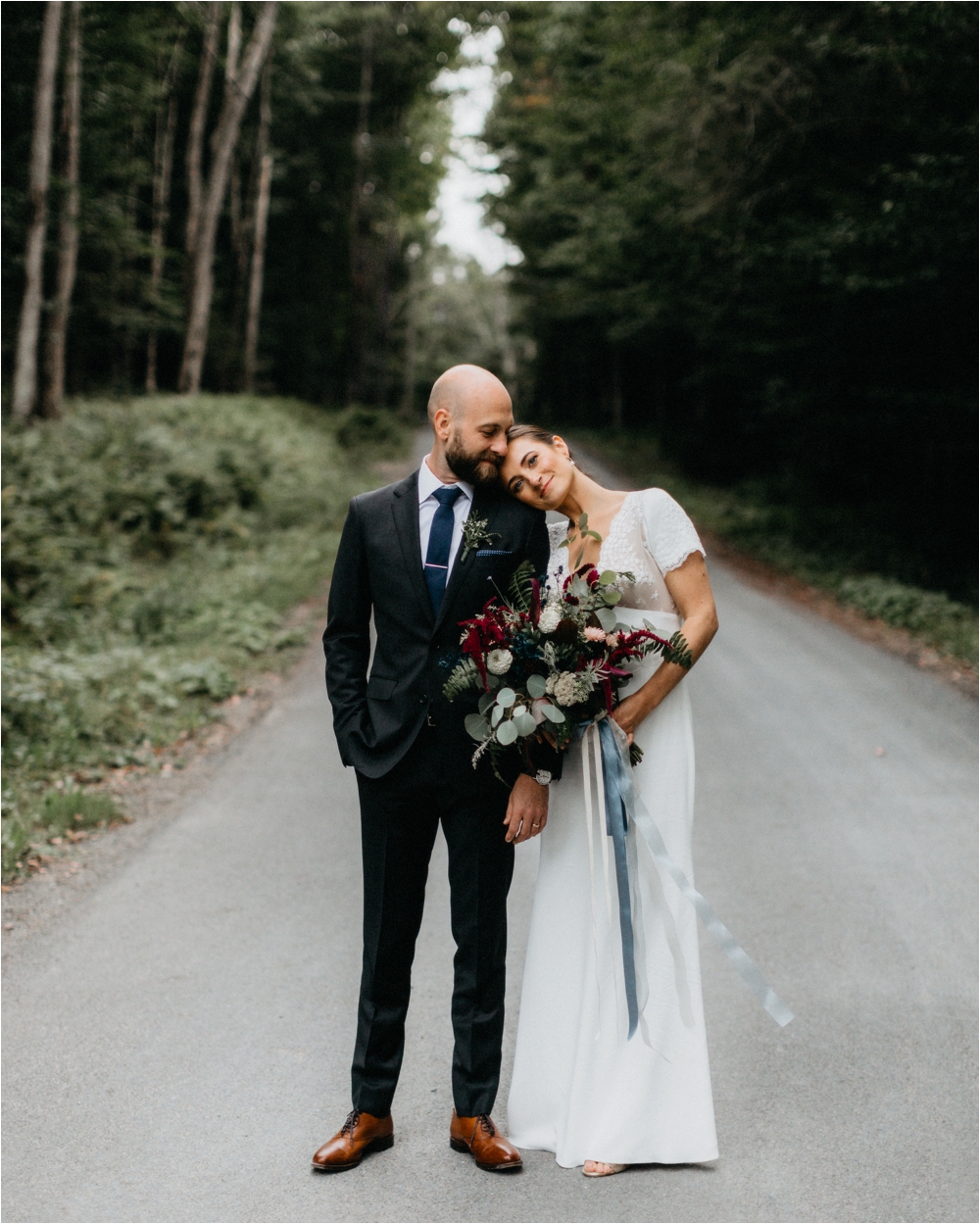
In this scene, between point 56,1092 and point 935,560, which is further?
point 935,560

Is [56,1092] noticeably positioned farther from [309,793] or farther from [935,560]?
[935,560]

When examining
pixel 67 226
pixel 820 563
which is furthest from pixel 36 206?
pixel 820 563

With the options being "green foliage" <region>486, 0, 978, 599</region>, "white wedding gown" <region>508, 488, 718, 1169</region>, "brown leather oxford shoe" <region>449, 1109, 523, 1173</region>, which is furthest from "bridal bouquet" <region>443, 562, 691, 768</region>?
"green foliage" <region>486, 0, 978, 599</region>

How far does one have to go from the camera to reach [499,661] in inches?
102

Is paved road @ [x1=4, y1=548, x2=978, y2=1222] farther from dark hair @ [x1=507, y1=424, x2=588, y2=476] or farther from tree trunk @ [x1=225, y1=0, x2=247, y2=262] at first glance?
tree trunk @ [x1=225, y1=0, x2=247, y2=262]

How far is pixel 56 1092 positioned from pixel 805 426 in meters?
17.6

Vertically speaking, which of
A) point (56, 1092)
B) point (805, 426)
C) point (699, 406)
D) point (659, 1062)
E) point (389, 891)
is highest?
point (699, 406)

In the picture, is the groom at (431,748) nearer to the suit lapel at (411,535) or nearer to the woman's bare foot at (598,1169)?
the suit lapel at (411,535)

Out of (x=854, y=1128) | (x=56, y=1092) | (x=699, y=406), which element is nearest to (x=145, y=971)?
(x=56, y=1092)

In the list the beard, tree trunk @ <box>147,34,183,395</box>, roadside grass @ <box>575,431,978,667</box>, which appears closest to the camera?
the beard

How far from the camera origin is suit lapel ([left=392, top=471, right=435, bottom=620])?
2.81 meters

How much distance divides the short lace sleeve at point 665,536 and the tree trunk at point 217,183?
21180 millimetres

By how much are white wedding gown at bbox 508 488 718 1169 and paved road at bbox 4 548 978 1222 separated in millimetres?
A: 140

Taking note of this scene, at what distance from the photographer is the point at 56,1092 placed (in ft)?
10.7
